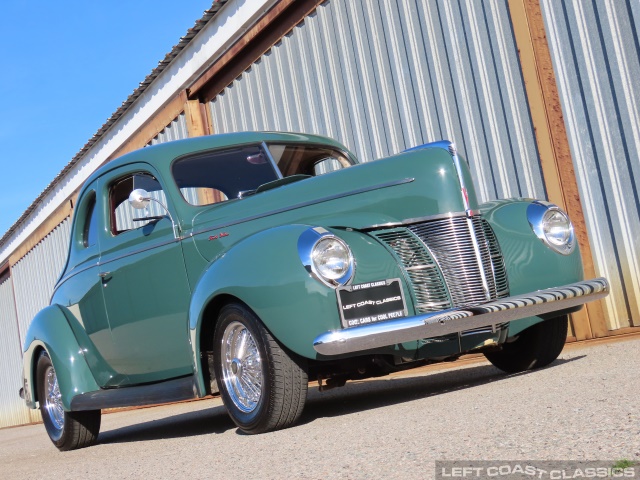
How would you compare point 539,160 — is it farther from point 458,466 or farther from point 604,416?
point 458,466

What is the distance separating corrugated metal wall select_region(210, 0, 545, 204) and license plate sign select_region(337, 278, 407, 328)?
3105 millimetres

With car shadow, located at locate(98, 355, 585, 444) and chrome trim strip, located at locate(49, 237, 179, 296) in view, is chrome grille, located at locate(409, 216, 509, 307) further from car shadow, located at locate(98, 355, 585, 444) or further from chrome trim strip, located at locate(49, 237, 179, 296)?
chrome trim strip, located at locate(49, 237, 179, 296)

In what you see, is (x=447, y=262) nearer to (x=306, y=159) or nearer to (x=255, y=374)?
(x=255, y=374)

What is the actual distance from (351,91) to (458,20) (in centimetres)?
166

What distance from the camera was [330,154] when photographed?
21.7 feet

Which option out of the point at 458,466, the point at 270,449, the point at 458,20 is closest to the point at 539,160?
the point at 458,20

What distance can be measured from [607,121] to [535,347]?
206cm

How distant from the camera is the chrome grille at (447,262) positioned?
4.48 m

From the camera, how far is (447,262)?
4570 mm

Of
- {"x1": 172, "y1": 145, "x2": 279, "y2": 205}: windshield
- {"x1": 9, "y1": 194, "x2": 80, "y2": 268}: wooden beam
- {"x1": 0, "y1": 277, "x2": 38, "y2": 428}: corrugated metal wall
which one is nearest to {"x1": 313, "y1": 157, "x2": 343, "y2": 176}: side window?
{"x1": 172, "y1": 145, "x2": 279, "y2": 205}: windshield

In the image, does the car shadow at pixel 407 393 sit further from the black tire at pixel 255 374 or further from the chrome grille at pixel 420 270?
the chrome grille at pixel 420 270

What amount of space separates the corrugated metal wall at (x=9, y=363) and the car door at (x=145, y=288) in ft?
47.1
